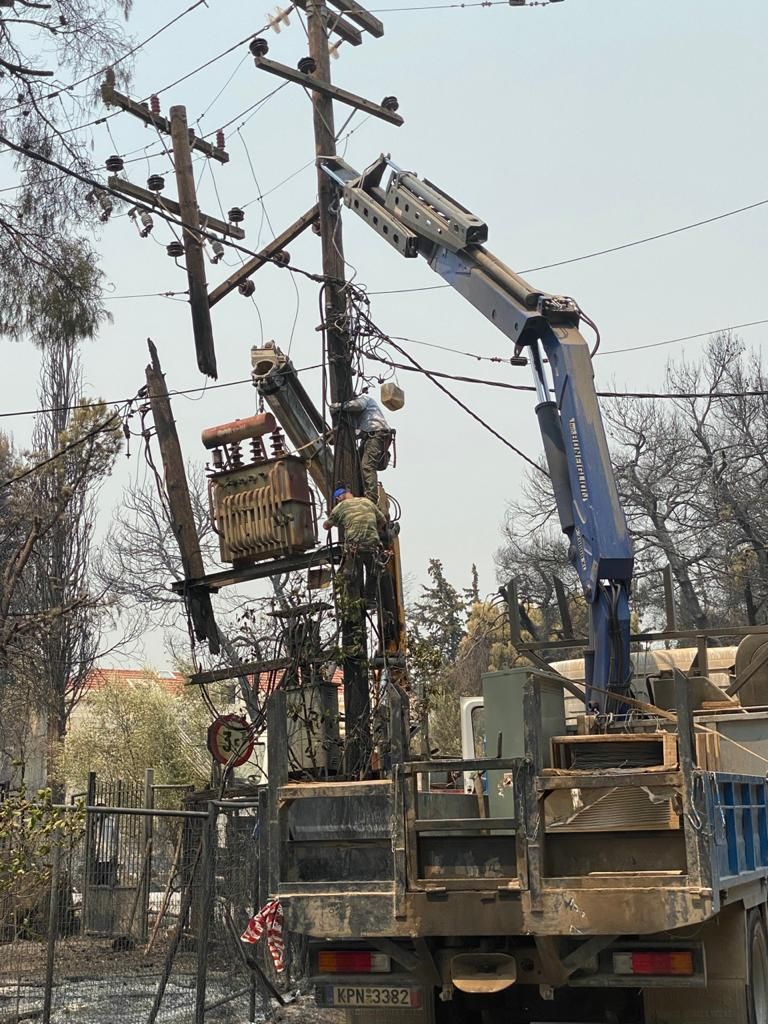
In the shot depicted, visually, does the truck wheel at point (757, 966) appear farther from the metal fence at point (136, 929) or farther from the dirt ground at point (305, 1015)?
the dirt ground at point (305, 1015)

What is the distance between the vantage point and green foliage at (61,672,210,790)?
3038 cm

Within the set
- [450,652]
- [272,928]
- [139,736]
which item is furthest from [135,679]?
[272,928]

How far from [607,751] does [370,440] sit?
204 inches

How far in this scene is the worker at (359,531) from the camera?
11234 mm

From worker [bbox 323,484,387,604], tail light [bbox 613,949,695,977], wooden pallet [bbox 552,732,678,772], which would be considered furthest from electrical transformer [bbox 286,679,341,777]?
tail light [bbox 613,949,695,977]

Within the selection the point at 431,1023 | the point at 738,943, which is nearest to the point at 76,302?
the point at 431,1023

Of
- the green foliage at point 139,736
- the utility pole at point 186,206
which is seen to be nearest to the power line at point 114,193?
the utility pole at point 186,206

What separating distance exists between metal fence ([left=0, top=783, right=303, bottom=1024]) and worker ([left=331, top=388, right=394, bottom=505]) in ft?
10.5

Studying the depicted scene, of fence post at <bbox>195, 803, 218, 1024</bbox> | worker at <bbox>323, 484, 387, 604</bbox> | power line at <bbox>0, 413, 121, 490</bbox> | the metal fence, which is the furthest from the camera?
power line at <bbox>0, 413, 121, 490</bbox>

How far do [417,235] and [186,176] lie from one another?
2.66m

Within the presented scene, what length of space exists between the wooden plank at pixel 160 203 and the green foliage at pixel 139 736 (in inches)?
684

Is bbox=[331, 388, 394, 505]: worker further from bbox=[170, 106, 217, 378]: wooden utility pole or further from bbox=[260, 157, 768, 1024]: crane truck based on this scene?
bbox=[260, 157, 768, 1024]: crane truck

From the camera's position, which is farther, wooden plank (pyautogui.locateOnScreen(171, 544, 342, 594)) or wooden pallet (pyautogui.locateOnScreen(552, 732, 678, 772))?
wooden plank (pyautogui.locateOnScreen(171, 544, 342, 594))

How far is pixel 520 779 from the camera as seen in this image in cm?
660
